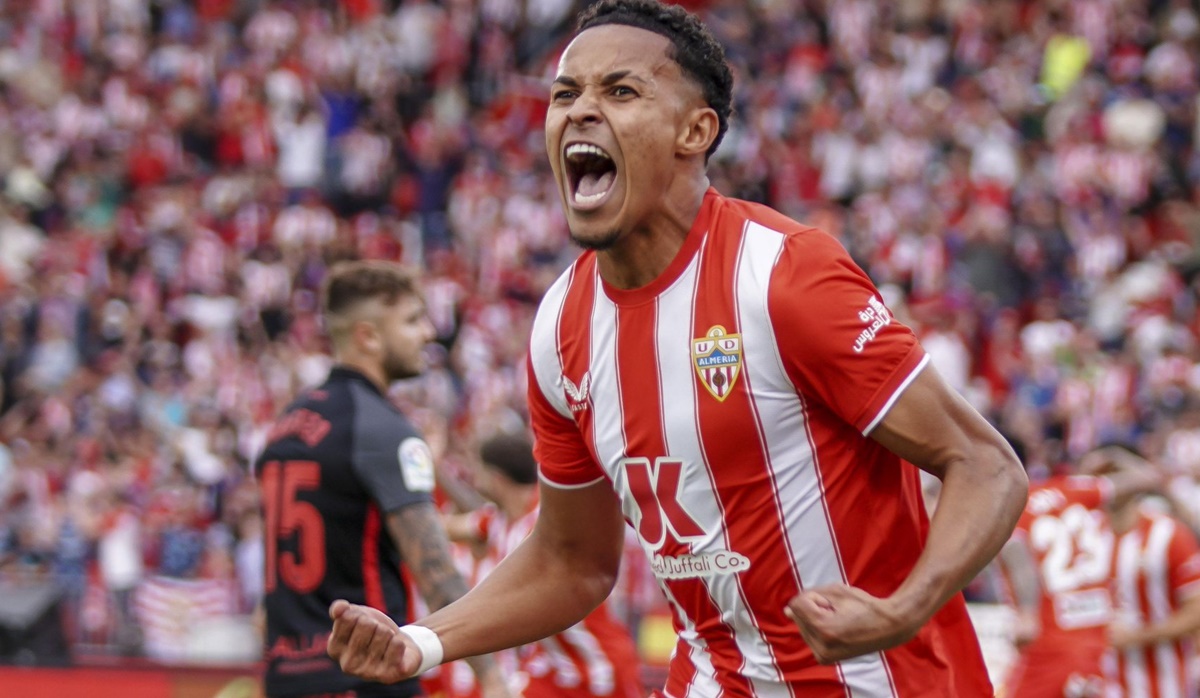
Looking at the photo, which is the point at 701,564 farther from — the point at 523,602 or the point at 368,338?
the point at 368,338

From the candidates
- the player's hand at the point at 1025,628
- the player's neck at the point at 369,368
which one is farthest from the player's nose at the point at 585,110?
the player's hand at the point at 1025,628

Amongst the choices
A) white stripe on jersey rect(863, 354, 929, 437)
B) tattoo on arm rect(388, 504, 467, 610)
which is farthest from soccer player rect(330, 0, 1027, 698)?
tattoo on arm rect(388, 504, 467, 610)

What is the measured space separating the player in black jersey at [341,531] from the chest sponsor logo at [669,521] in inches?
81.2

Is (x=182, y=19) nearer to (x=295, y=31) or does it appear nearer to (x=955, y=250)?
(x=295, y=31)

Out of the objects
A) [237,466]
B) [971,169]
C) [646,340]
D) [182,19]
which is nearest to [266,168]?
[182,19]

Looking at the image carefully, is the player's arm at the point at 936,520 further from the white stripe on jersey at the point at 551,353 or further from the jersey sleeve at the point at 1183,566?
the jersey sleeve at the point at 1183,566

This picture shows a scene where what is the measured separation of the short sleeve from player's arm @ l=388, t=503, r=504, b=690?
67.9 inches

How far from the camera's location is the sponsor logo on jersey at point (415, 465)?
6.03 meters

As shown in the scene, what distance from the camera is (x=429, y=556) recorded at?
19.4 ft

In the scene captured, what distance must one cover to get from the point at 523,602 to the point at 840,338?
1.14m

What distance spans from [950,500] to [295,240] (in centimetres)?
1822

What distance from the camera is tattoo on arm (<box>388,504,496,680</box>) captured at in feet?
19.2

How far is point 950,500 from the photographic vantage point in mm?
3445

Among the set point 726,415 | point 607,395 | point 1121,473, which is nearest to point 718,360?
point 726,415
